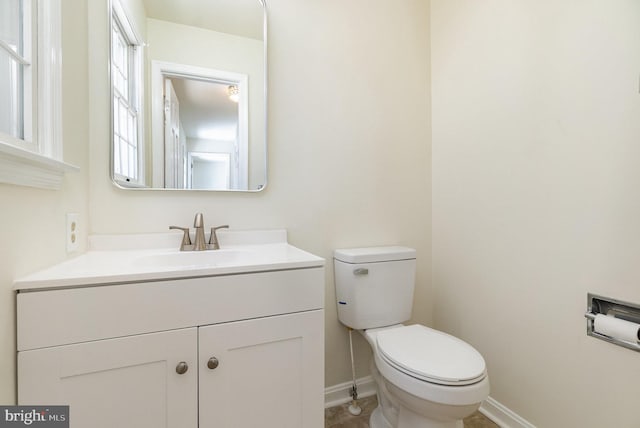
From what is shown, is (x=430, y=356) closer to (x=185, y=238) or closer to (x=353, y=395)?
(x=353, y=395)

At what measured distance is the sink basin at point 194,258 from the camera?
1074 millimetres

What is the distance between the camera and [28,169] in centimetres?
68

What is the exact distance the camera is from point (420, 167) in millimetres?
1772

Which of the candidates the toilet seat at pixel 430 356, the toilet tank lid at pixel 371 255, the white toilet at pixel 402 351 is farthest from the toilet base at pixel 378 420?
the toilet tank lid at pixel 371 255

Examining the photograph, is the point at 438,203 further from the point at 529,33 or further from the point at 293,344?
the point at 293,344

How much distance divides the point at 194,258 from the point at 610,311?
60.5 inches

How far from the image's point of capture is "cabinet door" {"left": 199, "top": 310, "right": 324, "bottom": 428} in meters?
0.83

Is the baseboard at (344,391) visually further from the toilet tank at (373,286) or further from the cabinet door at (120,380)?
the cabinet door at (120,380)

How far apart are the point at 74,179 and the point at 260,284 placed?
76 cm

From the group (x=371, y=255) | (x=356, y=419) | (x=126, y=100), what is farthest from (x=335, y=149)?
(x=356, y=419)

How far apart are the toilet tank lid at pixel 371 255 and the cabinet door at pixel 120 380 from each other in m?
0.80

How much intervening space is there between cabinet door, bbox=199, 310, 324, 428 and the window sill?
0.57m

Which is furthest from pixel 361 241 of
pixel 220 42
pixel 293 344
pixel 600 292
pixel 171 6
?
pixel 171 6

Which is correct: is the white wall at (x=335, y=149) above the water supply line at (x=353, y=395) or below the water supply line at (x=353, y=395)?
above
